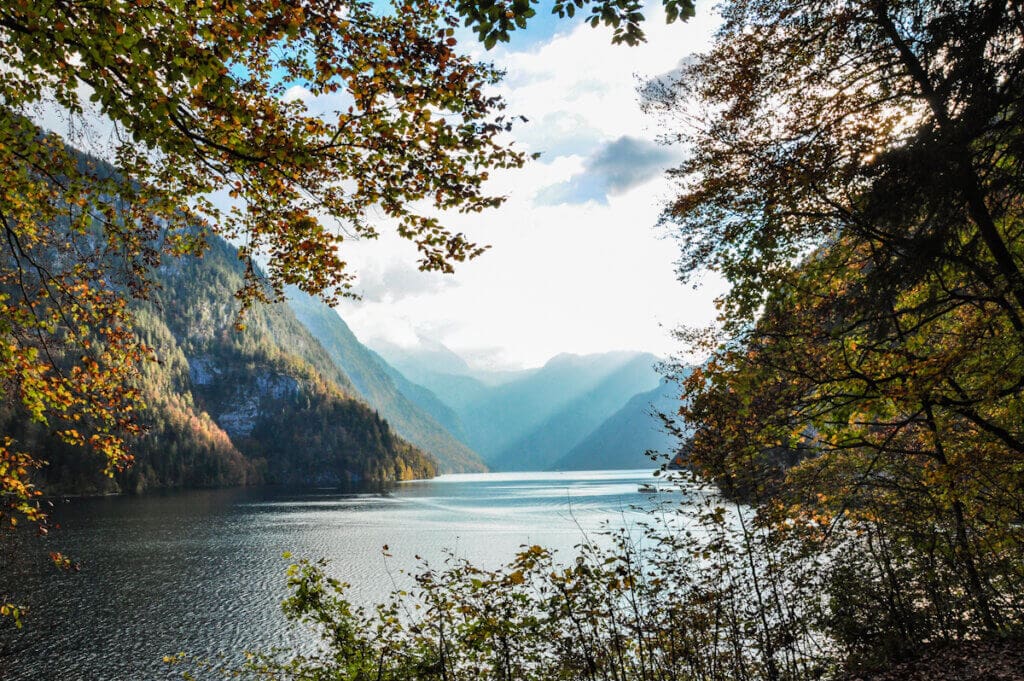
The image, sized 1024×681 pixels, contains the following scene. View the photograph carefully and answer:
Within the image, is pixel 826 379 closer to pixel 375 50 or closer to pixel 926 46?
pixel 926 46

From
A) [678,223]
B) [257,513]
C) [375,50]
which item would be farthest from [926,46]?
[257,513]

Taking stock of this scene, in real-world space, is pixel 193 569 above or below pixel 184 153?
below

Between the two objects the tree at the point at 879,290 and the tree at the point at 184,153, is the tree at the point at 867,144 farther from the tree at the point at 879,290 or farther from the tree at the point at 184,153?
the tree at the point at 184,153

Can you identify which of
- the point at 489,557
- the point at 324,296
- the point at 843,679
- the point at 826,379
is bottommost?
the point at 489,557

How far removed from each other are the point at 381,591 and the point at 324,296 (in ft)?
90.9

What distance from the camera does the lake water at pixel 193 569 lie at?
22.5m

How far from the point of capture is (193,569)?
37.7 m

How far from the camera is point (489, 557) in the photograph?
3956cm

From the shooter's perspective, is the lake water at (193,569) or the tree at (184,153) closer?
the tree at (184,153)

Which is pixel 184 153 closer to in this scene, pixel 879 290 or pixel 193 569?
pixel 879 290

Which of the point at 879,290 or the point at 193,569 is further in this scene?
the point at 193,569

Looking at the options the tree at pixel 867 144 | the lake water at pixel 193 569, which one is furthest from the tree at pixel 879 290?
the lake water at pixel 193 569

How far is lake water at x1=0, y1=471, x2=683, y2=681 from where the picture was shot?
22.5 meters

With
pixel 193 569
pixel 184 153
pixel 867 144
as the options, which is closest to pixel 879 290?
pixel 867 144
